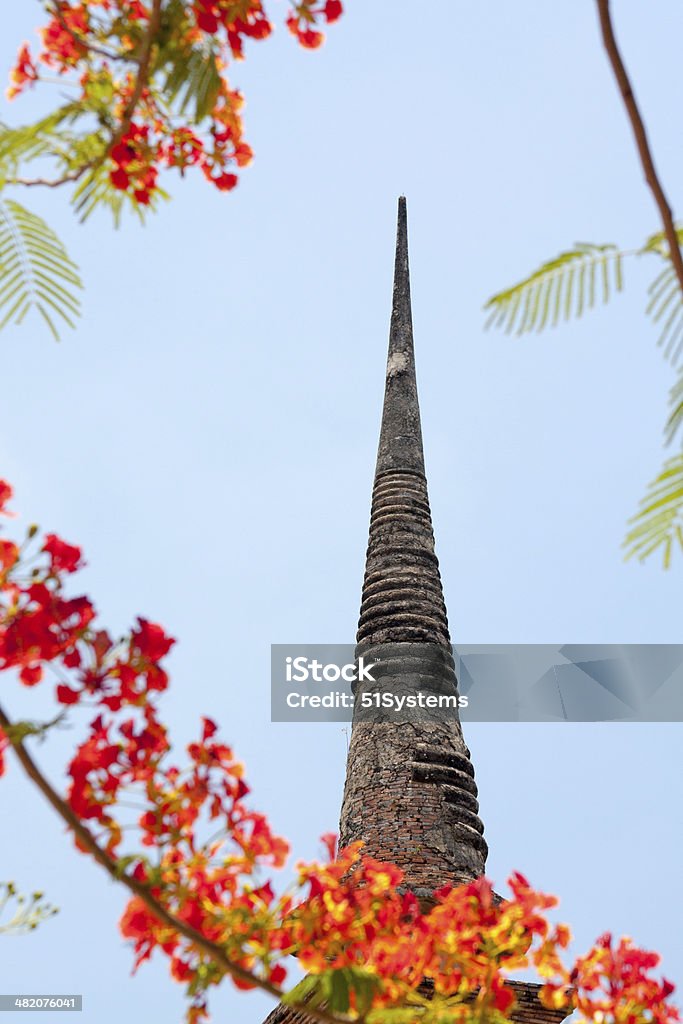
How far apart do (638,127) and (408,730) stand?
5867 millimetres

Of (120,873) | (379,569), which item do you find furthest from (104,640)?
(379,569)

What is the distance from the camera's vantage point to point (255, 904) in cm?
256

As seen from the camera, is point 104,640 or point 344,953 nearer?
point 104,640

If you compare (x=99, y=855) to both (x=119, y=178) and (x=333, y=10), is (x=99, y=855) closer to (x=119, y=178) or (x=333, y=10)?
(x=119, y=178)

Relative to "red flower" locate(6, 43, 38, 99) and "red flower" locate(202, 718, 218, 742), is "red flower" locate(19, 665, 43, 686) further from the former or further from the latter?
"red flower" locate(6, 43, 38, 99)

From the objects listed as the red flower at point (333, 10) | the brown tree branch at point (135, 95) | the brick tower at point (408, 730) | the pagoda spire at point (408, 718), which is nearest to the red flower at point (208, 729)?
the brown tree branch at point (135, 95)

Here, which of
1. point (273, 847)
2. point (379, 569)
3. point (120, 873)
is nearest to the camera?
point (120, 873)

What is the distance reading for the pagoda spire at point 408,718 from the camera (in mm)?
6719

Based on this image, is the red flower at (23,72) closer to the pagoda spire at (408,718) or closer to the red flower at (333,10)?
the red flower at (333,10)

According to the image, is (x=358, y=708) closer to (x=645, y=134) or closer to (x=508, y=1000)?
(x=508, y=1000)

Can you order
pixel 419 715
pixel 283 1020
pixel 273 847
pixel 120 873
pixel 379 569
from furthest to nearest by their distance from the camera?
pixel 379 569 → pixel 419 715 → pixel 283 1020 → pixel 273 847 → pixel 120 873

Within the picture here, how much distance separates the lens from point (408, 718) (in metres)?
7.28

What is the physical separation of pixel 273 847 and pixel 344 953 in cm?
38

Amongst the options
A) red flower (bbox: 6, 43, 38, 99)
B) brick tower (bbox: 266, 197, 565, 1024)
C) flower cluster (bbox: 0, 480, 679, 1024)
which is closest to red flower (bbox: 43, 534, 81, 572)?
flower cluster (bbox: 0, 480, 679, 1024)
